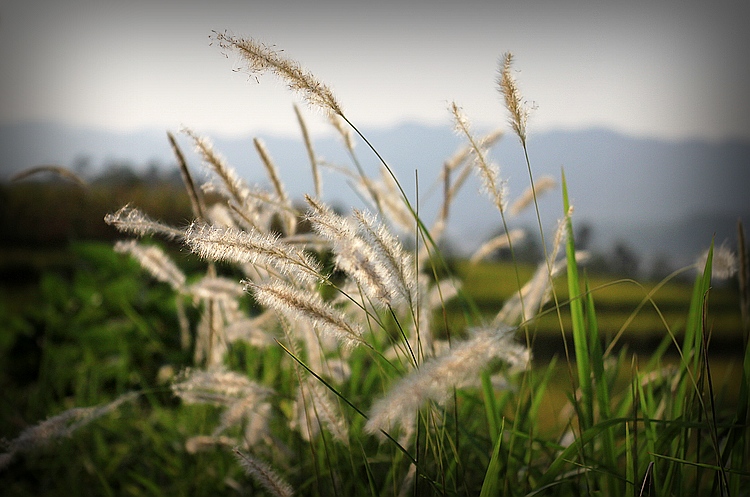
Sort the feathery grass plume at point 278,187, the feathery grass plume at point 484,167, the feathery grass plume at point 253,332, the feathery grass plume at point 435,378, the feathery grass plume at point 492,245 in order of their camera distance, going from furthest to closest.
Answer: the feathery grass plume at point 492,245, the feathery grass plume at point 253,332, the feathery grass plume at point 278,187, the feathery grass plume at point 484,167, the feathery grass plume at point 435,378

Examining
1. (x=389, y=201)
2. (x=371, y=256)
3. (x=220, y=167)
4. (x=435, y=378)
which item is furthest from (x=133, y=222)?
(x=389, y=201)

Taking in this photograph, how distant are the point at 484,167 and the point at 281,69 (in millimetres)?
205

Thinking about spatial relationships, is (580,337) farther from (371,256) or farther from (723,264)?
(371,256)

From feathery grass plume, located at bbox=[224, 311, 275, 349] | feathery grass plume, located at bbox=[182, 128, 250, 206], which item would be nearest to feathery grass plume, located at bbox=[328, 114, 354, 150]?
feathery grass plume, located at bbox=[182, 128, 250, 206]

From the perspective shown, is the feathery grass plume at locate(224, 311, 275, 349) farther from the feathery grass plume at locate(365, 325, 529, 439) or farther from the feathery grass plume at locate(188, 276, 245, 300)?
the feathery grass plume at locate(365, 325, 529, 439)

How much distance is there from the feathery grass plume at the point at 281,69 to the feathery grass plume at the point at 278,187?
0.20 m

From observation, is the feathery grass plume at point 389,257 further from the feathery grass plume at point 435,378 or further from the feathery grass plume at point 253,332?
the feathery grass plume at point 253,332

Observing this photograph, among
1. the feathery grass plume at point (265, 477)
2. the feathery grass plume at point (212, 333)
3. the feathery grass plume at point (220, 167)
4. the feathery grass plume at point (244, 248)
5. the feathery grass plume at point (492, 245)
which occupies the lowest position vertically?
the feathery grass plume at point (265, 477)

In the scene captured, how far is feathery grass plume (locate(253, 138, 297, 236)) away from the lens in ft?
2.35

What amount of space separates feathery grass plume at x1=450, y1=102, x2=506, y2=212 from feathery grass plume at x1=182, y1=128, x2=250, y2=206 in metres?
0.24

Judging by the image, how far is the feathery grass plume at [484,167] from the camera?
565mm

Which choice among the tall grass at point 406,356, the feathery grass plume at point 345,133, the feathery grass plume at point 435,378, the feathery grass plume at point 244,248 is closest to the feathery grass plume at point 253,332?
the tall grass at point 406,356

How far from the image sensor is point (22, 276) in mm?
2516

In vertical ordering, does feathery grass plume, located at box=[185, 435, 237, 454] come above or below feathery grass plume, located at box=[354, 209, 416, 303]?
below
